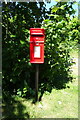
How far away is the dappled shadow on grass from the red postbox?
1062 mm

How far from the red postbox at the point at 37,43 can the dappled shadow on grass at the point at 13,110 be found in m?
1.06

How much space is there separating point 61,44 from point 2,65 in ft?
4.73

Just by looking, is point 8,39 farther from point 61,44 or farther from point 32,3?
point 61,44

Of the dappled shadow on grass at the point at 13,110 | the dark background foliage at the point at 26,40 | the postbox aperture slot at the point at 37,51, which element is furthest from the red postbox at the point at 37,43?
the dappled shadow on grass at the point at 13,110

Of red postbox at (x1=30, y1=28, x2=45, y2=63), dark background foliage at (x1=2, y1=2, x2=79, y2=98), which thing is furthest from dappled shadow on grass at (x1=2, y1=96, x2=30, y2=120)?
red postbox at (x1=30, y1=28, x2=45, y2=63)

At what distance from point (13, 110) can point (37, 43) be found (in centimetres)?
144

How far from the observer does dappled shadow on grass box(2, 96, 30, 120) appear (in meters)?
2.76

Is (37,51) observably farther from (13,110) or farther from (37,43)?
(13,110)

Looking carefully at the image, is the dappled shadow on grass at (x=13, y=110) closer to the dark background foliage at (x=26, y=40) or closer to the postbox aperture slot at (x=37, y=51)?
the dark background foliage at (x=26, y=40)

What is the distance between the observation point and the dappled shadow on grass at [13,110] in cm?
276

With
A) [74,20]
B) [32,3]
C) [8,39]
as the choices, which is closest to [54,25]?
[74,20]

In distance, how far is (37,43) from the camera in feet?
9.21

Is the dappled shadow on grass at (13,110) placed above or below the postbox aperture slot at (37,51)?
below

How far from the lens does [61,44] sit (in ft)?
10.9
